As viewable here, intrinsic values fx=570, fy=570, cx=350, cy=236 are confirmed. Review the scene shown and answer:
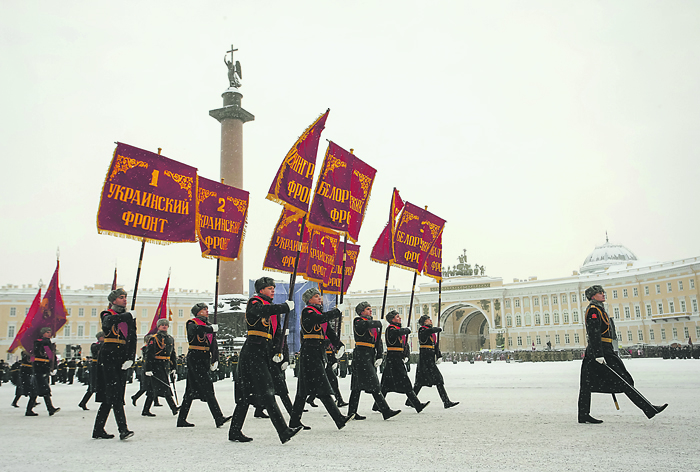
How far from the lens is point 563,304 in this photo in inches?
2842

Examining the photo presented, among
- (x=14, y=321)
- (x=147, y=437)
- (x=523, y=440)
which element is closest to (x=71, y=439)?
(x=147, y=437)

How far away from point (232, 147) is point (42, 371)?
684 inches

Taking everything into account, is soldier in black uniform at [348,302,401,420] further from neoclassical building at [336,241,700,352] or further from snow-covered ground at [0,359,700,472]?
neoclassical building at [336,241,700,352]

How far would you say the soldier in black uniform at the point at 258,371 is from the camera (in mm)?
6045

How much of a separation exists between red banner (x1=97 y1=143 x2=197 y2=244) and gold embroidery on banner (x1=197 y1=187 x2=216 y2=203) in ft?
3.12

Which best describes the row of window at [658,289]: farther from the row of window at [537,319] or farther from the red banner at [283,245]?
the red banner at [283,245]

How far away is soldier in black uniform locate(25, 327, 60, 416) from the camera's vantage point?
33.7ft

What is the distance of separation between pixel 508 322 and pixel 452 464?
7452cm

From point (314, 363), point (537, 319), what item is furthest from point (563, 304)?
point (314, 363)

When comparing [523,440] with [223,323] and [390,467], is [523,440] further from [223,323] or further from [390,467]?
[223,323]

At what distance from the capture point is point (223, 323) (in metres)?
24.6

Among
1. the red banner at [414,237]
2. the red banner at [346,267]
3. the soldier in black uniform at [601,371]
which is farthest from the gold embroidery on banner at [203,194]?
the soldier in black uniform at [601,371]

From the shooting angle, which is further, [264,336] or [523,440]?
[264,336]

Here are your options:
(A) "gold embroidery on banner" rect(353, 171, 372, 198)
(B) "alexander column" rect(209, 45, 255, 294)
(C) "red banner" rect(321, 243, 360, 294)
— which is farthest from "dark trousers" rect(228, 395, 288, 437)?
(B) "alexander column" rect(209, 45, 255, 294)
